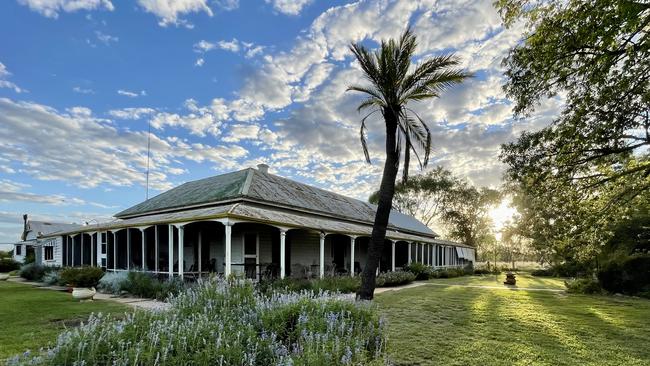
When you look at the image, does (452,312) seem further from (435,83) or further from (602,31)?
(602,31)

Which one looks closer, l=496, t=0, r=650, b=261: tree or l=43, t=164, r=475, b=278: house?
l=496, t=0, r=650, b=261: tree

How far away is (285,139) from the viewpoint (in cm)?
2297

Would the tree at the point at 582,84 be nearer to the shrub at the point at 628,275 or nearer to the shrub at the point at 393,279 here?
the shrub at the point at 628,275

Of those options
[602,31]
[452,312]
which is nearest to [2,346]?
[452,312]

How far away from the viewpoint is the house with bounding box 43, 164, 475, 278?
15391 mm

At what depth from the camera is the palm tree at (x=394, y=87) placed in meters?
11.0

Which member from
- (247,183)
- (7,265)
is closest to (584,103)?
(247,183)

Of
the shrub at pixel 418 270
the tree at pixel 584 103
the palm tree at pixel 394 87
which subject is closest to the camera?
the tree at pixel 584 103

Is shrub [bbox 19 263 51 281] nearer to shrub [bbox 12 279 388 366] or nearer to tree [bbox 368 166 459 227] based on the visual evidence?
shrub [bbox 12 279 388 366]

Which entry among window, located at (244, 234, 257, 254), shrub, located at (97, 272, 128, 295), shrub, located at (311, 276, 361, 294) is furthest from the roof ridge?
shrub, located at (97, 272, 128, 295)

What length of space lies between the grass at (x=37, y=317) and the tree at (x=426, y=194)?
45.5 meters

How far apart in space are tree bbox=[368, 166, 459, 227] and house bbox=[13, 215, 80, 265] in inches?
1526

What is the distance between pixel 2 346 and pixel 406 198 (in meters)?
52.8

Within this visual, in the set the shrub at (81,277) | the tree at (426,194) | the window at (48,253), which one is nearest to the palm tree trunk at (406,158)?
the shrub at (81,277)
